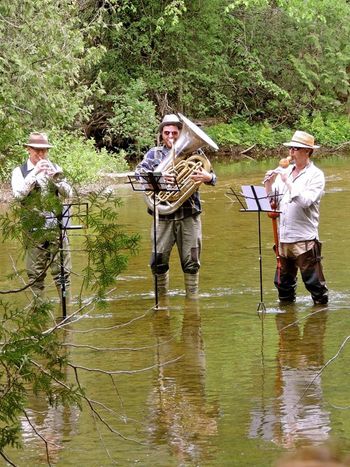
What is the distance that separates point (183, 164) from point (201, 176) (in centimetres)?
25

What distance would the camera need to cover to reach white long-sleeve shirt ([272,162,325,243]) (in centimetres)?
1011

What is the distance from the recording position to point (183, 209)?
418 inches

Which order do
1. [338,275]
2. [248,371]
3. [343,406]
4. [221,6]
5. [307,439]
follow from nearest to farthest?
[307,439] → [343,406] → [248,371] → [338,275] → [221,6]

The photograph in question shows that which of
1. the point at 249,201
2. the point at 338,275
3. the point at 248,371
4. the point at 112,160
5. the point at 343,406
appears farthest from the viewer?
the point at 112,160

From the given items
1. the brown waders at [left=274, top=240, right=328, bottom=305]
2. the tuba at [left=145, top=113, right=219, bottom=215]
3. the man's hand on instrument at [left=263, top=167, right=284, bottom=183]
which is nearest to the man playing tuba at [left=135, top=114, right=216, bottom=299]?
the tuba at [left=145, top=113, right=219, bottom=215]

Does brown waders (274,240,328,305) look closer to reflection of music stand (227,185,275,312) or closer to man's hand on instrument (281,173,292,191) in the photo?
reflection of music stand (227,185,275,312)

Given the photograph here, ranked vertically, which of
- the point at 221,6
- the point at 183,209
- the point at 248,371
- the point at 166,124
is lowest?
the point at 248,371

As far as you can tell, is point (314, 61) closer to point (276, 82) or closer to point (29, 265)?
point (276, 82)

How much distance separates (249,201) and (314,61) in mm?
30069

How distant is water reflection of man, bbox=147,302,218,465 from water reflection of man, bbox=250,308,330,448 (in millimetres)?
342

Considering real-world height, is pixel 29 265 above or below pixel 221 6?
below

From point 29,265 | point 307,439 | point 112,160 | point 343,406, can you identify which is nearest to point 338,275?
point 29,265

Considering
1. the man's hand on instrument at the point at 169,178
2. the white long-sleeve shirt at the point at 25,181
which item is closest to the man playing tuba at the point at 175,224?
the man's hand on instrument at the point at 169,178

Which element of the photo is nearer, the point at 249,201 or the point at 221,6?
the point at 249,201
